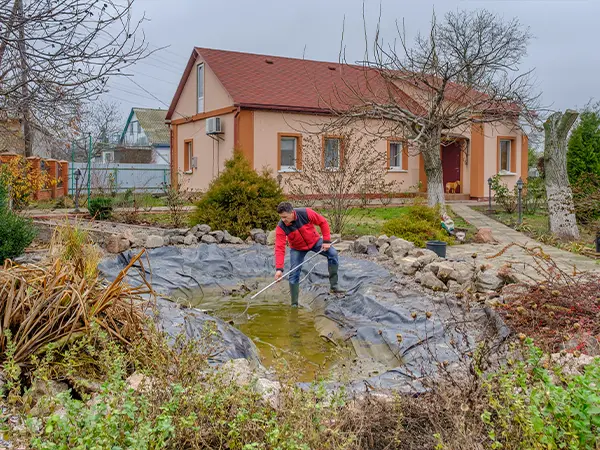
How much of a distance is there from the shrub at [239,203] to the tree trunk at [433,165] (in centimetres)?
377

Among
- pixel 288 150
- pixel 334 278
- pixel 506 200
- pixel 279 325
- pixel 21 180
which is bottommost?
pixel 279 325

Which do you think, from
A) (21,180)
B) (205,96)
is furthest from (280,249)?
(205,96)

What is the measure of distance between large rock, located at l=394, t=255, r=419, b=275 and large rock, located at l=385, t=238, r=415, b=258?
165 millimetres

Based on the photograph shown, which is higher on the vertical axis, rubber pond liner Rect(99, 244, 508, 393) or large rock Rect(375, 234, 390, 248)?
large rock Rect(375, 234, 390, 248)

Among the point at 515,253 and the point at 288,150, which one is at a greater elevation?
the point at 288,150

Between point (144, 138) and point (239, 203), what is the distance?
128ft

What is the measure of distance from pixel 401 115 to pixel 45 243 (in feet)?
26.1

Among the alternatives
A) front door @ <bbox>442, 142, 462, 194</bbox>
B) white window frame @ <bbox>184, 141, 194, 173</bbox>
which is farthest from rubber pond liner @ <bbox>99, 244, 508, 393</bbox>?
front door @ <bbox>442, 142, 462, 194</bbox>

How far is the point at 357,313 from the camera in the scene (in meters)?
7.18

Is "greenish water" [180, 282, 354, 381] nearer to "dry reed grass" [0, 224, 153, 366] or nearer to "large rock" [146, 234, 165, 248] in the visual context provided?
"dry reed grass" [0, 224, 153, 366]

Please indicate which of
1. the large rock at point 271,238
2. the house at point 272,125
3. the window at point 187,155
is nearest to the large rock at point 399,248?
the large rock at point 271,238

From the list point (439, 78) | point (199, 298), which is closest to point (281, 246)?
point (199, 298)

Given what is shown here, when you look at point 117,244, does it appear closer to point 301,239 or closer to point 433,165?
point 301,239

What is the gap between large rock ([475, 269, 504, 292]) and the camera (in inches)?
277
